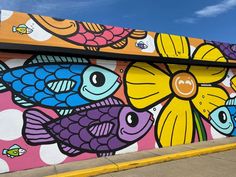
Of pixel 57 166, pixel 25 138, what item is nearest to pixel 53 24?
pixel 25 138

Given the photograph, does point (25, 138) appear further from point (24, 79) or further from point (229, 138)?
point (229, 138)

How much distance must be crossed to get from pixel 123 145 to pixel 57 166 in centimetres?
223

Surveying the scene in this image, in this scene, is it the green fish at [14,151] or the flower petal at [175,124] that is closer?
the green fish at [14,151]

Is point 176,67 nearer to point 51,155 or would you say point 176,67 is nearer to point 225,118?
point 225,118

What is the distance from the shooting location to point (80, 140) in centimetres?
838

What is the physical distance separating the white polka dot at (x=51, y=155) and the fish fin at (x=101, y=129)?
110 centimetres

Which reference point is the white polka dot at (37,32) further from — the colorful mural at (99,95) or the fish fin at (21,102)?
the fish fin at (21,102)

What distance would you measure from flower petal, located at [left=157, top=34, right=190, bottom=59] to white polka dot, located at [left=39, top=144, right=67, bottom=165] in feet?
15.7

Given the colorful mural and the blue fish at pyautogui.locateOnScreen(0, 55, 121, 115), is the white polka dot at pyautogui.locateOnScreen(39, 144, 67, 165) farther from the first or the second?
the blue fish at pyautogui.locateOnScreen(0, 55, 121, 115)

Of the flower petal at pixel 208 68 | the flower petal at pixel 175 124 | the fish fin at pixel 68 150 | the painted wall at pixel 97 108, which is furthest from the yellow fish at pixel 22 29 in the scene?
the flower petal at pixel 208 68

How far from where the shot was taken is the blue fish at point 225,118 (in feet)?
36.5

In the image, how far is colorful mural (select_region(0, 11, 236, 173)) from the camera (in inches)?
304

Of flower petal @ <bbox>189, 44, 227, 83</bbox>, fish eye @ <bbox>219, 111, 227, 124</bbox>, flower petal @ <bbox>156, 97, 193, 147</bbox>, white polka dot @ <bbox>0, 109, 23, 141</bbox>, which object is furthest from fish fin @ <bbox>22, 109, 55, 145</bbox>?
fish eye @ <bbox>219, 111, 227, 124</bbox>

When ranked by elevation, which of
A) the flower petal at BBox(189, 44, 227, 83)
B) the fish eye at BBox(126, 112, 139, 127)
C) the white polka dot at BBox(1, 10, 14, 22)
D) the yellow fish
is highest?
the white polka dot at BBox(1, 10, 14, 22)
